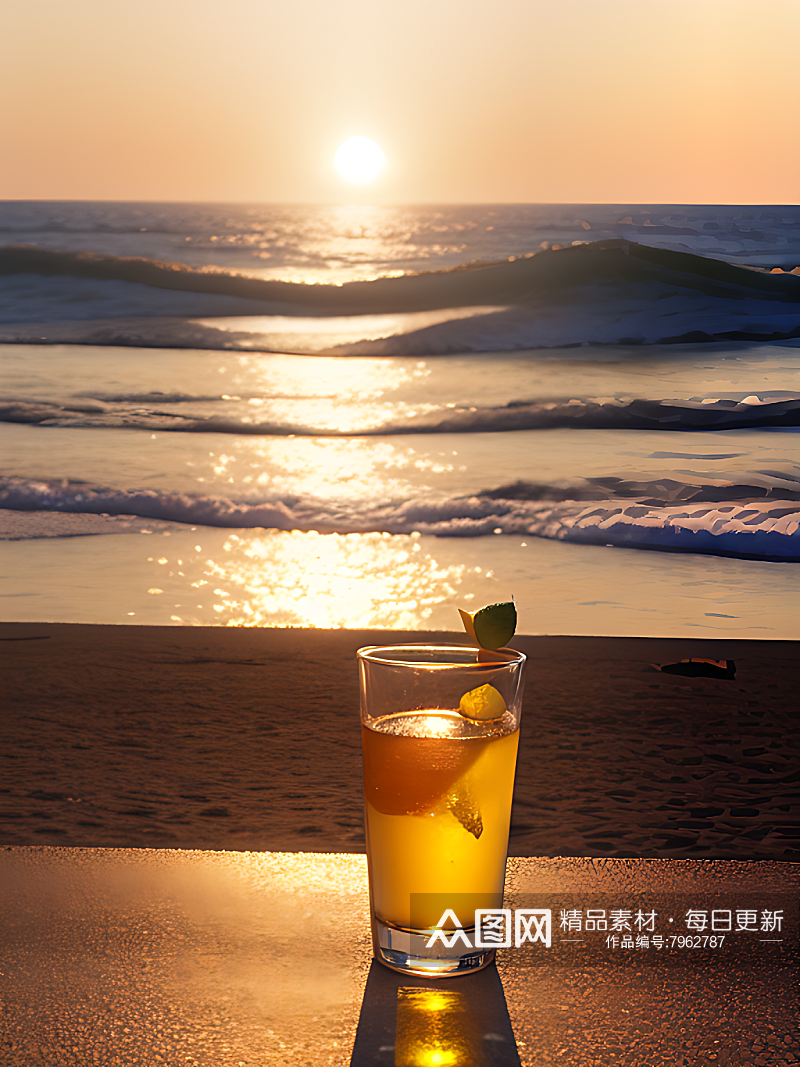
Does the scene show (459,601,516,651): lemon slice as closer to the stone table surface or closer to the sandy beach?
the stone table surface

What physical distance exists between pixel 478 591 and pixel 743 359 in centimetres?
557

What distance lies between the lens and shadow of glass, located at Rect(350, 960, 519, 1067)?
0.43 metres

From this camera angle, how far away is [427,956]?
0.51 m

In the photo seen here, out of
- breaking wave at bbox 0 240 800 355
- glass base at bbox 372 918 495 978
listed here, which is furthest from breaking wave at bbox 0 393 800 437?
glass base at bbox 372 918 495 978

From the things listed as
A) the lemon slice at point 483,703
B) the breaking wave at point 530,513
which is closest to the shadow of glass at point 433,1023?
the lemon slice at point 483,703

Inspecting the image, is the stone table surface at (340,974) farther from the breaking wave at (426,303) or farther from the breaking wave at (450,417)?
the breaking wave at (426,303)

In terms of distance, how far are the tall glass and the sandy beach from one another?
1281mm

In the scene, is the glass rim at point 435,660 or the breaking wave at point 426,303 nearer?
the glass rim at point 435,660

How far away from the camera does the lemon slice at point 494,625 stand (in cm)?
53

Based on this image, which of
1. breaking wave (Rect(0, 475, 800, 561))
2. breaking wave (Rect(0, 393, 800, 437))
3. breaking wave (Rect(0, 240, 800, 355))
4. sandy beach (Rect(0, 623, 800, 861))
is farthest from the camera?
breaking wave (Rect(0, 240, 800, 355))

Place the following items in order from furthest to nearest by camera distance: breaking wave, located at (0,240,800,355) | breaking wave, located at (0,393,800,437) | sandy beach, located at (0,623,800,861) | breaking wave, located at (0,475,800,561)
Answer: breaking wave, located at (0,240,800,355), breaking wave, located at (0,393,800,437), breaking wave, located at (0,475,800,561), sandy beach, located at (0,623,800,861)

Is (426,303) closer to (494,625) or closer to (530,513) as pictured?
(530,513)

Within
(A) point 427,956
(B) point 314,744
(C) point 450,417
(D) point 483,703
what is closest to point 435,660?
(D) point 483,703

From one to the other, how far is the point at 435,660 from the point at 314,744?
6.36 feet
